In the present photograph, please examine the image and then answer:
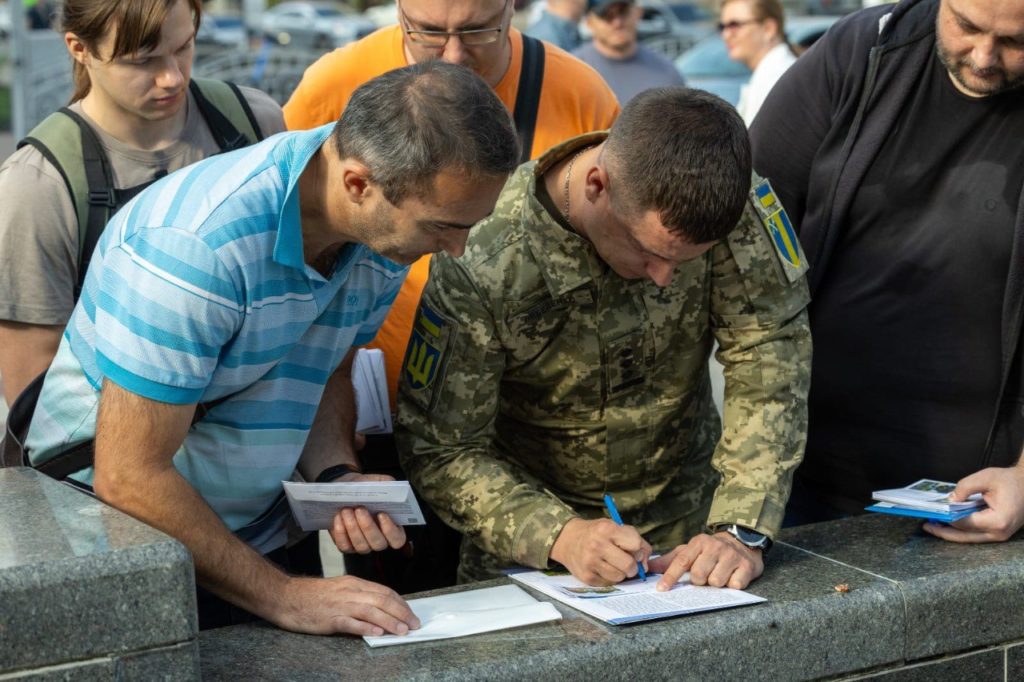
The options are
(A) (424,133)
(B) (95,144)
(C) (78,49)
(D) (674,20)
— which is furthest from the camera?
(D) (674,20)

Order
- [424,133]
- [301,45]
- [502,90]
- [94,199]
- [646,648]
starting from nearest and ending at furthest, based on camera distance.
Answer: [424,133]
[646,648]
[94,199]
[502,90]
[301,45]

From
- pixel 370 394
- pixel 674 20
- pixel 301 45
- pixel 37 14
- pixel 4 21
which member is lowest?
pixel 4 21

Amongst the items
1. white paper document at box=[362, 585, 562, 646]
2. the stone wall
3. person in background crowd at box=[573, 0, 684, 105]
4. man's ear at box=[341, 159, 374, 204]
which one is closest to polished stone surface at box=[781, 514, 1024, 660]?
the stone wall

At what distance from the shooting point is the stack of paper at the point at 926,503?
2.92 metres

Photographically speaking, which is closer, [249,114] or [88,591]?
[88,591]

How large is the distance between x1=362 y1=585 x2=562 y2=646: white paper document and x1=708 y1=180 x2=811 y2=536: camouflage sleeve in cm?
48

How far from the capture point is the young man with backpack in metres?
2.94

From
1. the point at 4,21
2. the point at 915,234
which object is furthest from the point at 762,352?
the point at 4,21

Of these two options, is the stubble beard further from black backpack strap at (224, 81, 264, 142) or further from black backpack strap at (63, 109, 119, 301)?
black backpack strap at (63, 109, 119, 301)

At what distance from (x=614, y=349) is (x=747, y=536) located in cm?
47

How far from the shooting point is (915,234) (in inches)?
125

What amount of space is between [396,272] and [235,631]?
2.44 ft

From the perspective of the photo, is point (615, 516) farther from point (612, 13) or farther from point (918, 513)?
point (612, 13)

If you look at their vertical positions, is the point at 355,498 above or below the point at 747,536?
above
